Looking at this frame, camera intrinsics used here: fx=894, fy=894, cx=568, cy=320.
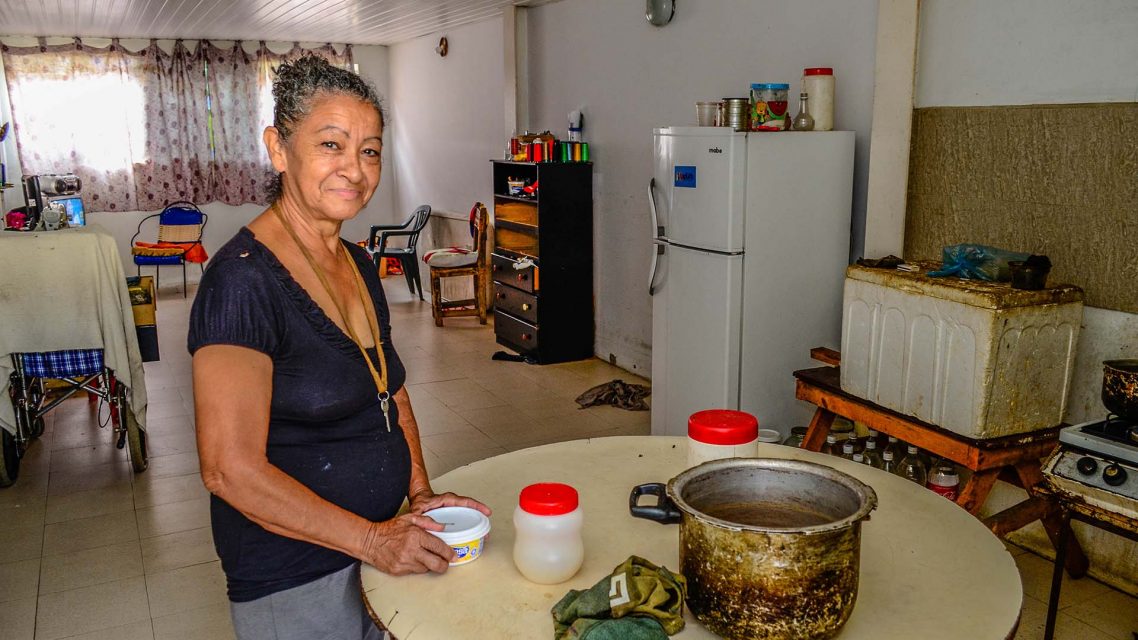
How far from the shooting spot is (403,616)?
1.36m

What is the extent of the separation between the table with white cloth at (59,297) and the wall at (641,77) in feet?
10.8

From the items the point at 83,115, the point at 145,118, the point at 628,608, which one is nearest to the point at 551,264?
the point at 628,608

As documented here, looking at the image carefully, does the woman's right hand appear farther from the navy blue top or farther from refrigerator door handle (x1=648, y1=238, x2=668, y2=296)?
refrigerator door handle (x1=648, y1=238, x2=668, y2=296)

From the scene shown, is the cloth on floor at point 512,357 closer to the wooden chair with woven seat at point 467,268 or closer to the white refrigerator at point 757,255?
the wooden chair with woven seat at point 467,268

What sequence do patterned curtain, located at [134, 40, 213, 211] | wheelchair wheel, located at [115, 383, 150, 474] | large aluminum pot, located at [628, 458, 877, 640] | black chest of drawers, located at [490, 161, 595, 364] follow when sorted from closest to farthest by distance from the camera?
large aluminum pot, located at [628, 458, 877, 640] → wheelchair wheel, located at [115, 383, 150, 474] → black chest of drawers, located at [490, 161, 595, 364] → patterned curtain, located at [134, 40, 213, 211]

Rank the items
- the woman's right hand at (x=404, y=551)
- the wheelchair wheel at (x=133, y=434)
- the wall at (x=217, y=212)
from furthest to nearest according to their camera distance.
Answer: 1. the wall at (x=217, y=212)
2. the wheelchair wheel at (x=133, y=434)
3. the woman's right hand at (x=404, y=551)

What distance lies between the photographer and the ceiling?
719cm

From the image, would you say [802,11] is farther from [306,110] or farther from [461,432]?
[306,110]

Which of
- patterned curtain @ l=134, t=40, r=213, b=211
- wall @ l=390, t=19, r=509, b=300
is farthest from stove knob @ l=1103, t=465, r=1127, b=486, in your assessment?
patterned curtain @ l=134, t=40, r=213, b=211

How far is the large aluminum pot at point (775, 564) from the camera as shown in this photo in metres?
1.14

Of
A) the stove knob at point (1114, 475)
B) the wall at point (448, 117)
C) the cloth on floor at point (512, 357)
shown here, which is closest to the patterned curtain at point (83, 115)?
the wall at point (448, 117)

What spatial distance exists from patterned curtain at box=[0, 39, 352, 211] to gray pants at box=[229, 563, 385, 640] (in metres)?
8.81

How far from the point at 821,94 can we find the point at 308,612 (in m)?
3.37

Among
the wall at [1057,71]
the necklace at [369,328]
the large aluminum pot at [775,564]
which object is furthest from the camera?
the wall at [1057,71]
